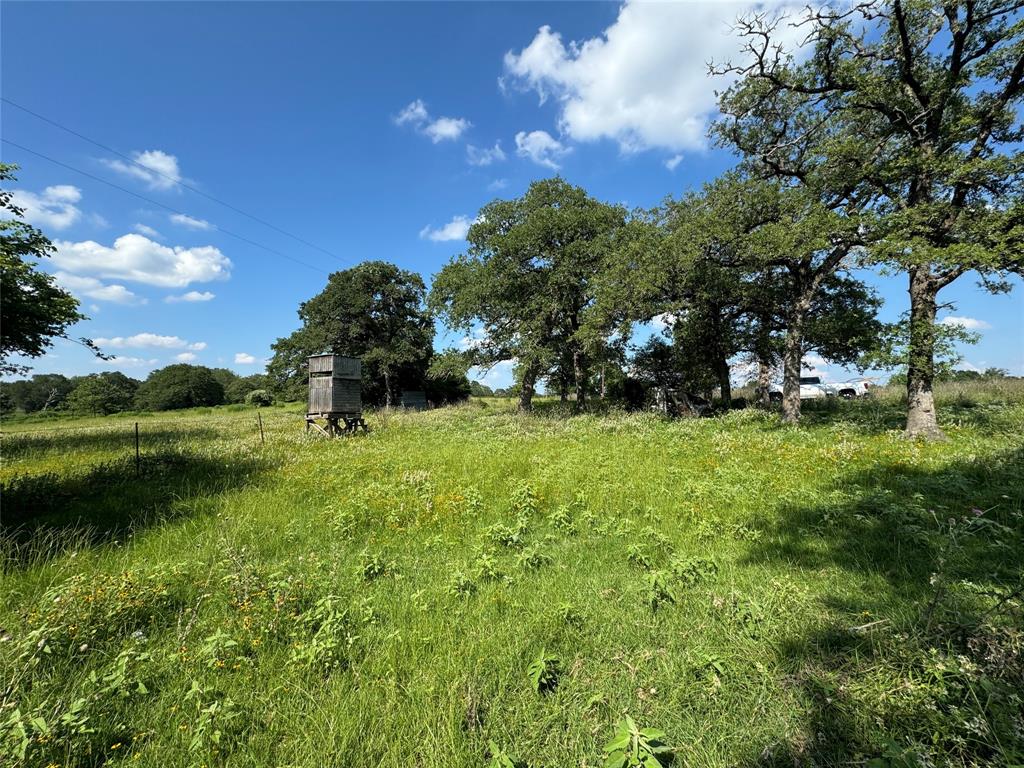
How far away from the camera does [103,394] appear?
209ft

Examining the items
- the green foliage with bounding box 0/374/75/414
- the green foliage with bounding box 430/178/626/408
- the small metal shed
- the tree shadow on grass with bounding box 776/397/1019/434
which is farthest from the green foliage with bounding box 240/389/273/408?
the tree shadow on grass with bounding box 776/397/1019/434

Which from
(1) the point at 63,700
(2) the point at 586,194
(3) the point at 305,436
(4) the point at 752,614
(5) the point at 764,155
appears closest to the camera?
(1) the point at 63,700

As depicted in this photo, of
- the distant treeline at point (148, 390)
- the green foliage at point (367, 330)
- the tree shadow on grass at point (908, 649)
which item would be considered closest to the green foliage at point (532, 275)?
the green foliage at point (367, 330)

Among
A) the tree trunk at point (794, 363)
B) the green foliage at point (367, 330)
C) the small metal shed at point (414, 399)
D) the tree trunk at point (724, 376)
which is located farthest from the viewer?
the small metal shed at point (414, 399)

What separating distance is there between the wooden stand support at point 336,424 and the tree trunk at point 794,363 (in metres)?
19.0

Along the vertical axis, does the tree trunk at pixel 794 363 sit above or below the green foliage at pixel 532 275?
below

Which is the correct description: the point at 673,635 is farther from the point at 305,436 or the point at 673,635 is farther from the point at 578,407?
the point at 578,407

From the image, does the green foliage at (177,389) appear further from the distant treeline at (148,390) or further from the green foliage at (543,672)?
the green foliage at (543,672)

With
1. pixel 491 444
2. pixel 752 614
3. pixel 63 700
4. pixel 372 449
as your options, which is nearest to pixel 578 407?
pixel 491 444

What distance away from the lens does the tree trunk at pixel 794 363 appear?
641 inches

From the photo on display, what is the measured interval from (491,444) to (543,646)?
1089 cm

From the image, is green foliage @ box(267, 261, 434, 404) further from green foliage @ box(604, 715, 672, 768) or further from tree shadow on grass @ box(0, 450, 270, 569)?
green foliage @ box(604, 715, 672, 768)

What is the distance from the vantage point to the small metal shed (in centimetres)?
4192

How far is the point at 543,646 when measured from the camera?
3510 mm
